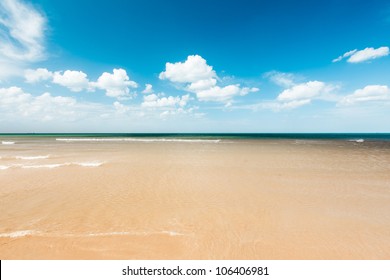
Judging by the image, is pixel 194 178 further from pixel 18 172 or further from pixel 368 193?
pixel 18 172

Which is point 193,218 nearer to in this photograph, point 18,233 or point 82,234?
point 82,234

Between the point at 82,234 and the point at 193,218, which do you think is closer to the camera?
the point at 82,234

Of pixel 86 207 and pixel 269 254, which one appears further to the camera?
pixel 86 207

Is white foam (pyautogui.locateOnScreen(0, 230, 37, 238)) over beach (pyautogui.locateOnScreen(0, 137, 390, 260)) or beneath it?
over

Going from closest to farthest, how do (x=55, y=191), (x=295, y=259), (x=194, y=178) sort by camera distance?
1. (x=295, y=259)
2. (x=55, y=191)
3. (x=194, y=178)

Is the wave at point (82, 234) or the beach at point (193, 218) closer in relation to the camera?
the beach at point (193, 218)

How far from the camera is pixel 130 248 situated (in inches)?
183

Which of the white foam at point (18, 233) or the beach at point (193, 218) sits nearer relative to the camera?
the beach at point (193, 218)

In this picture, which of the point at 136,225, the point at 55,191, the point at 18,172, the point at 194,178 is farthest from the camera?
the point at 18,172

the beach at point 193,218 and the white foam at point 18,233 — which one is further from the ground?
the white foam at point 18,233

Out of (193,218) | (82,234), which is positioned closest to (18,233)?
(82,234)

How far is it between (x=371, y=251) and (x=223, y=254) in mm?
3414

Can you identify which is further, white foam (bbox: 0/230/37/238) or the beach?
white foam (bbox: 0/230/37/238)

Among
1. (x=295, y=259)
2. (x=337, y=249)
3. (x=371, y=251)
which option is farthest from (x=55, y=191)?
(x=371, y=251)
